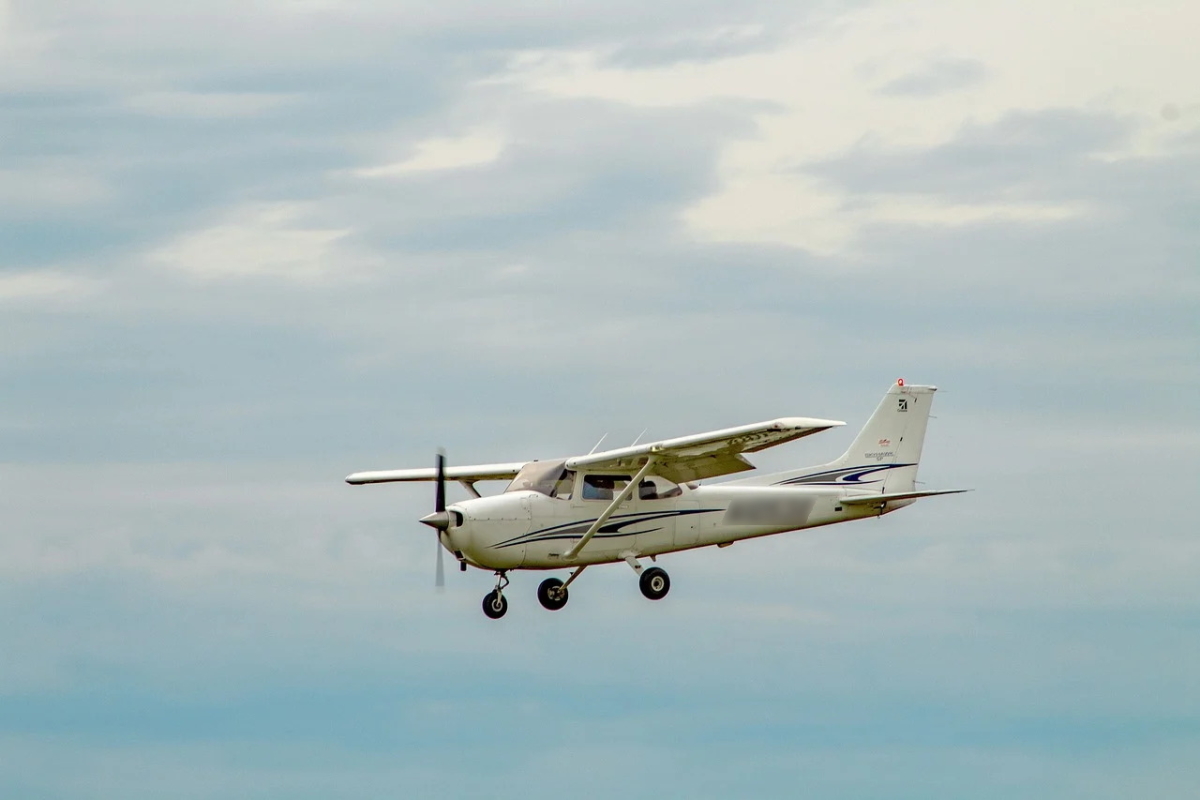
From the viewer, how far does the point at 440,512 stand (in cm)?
3338

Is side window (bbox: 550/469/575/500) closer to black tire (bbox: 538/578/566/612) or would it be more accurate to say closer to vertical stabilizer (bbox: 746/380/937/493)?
black tire (bbox: 538/578/566/612)

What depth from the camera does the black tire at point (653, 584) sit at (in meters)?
35.4

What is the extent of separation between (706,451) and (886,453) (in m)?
5.86

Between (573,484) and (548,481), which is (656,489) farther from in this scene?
(548,481)

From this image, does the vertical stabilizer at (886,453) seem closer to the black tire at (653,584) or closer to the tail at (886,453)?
the tail at (886,453)

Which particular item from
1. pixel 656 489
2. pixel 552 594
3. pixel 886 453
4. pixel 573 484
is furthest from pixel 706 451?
pixel 886 453

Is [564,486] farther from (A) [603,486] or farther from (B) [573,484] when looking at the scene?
Answer: (A) [603,486]

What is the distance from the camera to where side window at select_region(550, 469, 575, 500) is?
3428 cm

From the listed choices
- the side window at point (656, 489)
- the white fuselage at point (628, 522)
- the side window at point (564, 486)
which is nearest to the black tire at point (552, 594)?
the white fuselage at point (628, 522)

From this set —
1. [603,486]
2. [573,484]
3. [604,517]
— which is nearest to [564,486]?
[573,484]

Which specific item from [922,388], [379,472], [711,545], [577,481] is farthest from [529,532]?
[922,388]

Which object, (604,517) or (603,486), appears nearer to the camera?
(604,517)

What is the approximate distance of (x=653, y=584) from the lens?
3547 cm

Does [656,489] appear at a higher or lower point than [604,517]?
higher
